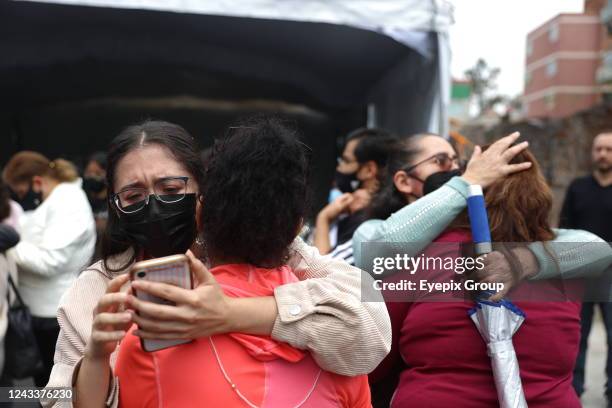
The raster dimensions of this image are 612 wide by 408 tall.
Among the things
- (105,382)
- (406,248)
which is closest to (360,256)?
(406,248)

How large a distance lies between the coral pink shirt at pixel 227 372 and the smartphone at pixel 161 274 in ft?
0.17

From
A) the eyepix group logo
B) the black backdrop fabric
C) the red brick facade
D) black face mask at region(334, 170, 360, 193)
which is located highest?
the red brick facade

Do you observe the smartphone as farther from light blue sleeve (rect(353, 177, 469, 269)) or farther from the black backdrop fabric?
the black backdrop fabric

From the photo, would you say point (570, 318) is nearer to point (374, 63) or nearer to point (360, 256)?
point (360, 256)

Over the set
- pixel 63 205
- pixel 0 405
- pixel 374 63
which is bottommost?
pixel 0 405

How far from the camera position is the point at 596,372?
177 inches

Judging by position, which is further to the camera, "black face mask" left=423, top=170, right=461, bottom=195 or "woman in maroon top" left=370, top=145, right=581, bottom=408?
"black face mask" left=423, top=170, right=461, bottom=195

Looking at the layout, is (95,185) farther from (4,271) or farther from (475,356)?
(475,356)

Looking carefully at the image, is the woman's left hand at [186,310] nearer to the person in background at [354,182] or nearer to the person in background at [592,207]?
the person in background at [354,182]

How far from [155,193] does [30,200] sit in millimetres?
2715

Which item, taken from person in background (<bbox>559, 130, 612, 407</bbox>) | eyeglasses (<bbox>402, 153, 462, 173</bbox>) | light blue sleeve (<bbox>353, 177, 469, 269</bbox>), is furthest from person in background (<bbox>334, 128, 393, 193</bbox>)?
person in background (<bbox>559, 130, 612, 407</bbox>)

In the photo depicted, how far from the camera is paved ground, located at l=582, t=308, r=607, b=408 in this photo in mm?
3893

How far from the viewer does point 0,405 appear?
275 centimetres

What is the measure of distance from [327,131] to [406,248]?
5731 millimetres
